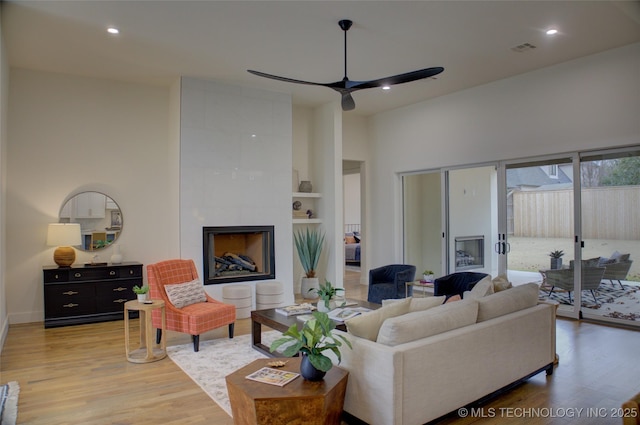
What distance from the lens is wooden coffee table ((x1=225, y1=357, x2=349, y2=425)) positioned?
2316mm

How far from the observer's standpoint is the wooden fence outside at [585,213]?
5.25 m

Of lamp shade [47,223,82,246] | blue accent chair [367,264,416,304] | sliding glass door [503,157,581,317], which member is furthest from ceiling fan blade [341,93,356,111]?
lamp shade [47,223,82,246]

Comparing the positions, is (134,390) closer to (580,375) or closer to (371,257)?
(580,375)

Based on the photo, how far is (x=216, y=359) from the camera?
418 cm

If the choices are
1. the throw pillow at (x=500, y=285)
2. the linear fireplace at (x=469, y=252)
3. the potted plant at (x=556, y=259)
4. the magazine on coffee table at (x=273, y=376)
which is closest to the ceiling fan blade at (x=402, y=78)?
the throw pillow at (x=500, y=285)

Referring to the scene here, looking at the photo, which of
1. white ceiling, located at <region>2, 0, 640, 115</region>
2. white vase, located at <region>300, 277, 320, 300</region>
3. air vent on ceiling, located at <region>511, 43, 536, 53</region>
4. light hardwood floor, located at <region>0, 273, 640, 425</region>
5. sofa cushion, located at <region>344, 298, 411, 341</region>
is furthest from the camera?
white vase, located at <region>300, 277, 320, 300</region>

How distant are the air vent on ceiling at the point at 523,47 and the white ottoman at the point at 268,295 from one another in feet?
14.6

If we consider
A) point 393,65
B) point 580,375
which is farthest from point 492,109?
point 580,375

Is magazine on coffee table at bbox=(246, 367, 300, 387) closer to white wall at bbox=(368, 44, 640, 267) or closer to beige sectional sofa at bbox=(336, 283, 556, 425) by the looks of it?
beige sectional sofa at bbox=(336, 283, 556, 425)

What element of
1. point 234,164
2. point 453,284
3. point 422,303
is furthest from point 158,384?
point 234,164

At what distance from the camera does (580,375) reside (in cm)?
363

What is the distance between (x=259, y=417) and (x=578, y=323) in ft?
15.6

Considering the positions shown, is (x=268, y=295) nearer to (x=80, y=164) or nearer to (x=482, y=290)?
(x=80, y=164)

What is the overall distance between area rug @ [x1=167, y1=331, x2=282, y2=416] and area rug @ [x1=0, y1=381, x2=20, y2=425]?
125 centimetres
